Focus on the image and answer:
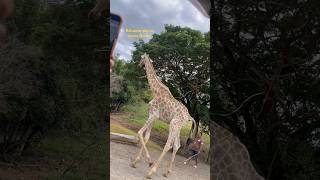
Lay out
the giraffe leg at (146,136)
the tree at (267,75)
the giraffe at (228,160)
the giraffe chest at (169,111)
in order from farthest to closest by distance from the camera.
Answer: the tree at (267,75)
the giraffe at (228,160)
the giraffe chest at (169,111)
the giraffe leg at (146,136)

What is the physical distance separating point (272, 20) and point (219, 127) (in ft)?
4.42

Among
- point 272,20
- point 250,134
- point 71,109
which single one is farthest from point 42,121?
point 272,20

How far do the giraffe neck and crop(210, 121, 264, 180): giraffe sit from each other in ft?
2.27

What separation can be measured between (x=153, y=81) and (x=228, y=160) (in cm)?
118

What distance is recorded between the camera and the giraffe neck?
4.07m

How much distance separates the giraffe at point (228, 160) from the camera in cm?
429

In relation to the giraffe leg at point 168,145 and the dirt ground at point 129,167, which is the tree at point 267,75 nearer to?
the giraffe leg at point 168,145

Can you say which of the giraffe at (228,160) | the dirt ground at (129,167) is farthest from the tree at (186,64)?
the dirt ground at (129,167)

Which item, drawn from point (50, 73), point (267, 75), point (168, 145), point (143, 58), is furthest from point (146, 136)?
point (267, 75)

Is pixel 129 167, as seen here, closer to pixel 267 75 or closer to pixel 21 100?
pixel 21 100

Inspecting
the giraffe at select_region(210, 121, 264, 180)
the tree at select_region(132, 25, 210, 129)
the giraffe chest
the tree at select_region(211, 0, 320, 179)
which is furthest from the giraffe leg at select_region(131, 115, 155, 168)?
the tree at select_region(211, 0, 320, 179)

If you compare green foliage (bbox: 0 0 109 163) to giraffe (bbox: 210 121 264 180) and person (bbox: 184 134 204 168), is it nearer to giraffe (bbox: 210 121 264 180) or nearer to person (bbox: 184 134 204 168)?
person (bbox: 184 134 204 168)

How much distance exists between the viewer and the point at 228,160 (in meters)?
4.30

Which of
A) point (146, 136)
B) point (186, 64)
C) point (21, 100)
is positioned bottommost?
point (146, 136)
